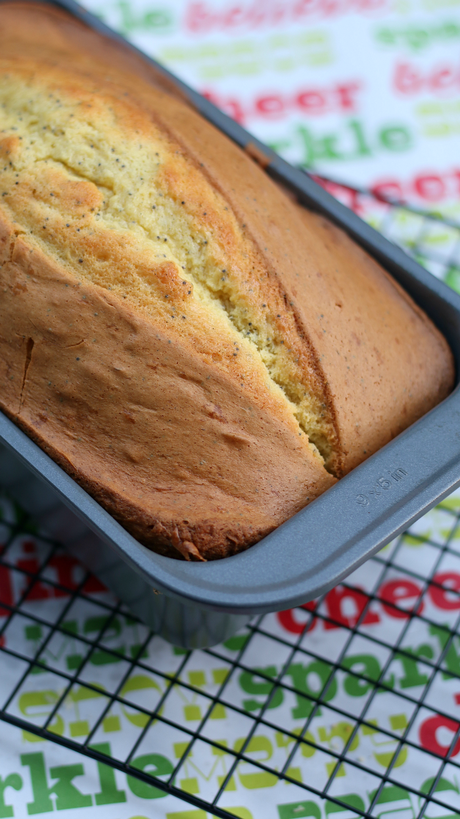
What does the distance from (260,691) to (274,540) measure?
17.2 inches

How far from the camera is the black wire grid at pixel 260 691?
1.19 metres

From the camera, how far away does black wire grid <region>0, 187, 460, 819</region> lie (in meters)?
1.19

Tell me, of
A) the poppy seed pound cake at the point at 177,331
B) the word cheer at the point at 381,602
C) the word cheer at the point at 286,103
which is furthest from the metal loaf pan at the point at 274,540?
the word cheer at the point at 286,103

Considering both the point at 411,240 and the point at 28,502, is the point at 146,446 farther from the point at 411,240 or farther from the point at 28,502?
the point at 411,240

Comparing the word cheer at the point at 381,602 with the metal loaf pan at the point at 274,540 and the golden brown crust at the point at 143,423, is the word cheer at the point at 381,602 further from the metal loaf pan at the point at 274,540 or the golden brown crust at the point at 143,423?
the golden brown crust at the point at 143,423

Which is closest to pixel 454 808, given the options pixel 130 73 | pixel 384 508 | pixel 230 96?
pixel 384 508

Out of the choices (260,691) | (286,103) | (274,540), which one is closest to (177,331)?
(274,540)

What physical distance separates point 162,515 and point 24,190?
53cm

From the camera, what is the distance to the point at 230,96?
2.07m

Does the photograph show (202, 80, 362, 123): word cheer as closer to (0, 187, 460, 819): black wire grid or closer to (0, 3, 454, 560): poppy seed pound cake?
(0, 3, 454, 560): poppy seed pound cake

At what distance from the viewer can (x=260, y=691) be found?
128cm

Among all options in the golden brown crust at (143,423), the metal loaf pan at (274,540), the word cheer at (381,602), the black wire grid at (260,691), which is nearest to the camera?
the metal loaf pan at (274,540)

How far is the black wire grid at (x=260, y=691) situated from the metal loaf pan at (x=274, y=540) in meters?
0.12

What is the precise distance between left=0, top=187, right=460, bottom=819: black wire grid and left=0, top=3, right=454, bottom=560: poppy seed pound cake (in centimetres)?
36
